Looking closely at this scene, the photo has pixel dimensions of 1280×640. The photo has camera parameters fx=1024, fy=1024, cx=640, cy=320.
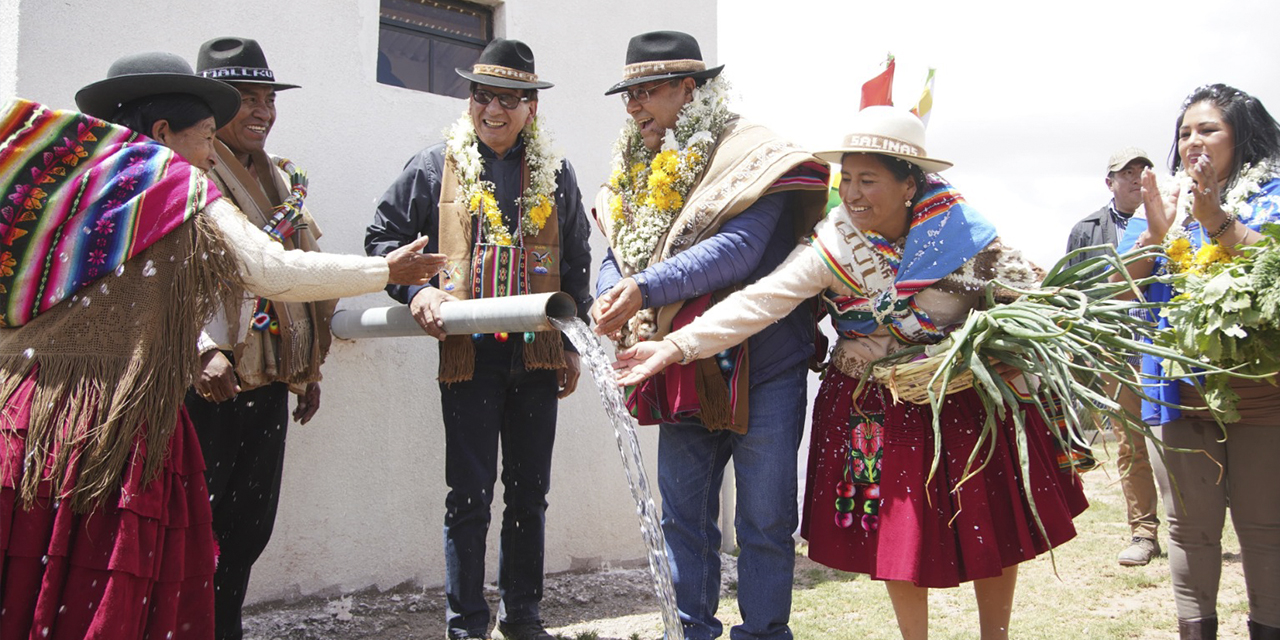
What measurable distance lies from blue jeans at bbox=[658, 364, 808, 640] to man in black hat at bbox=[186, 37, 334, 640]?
1582 mm

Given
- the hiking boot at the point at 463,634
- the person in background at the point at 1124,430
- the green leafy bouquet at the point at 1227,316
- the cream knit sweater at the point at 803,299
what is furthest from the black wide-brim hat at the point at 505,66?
the person in background at the point at 1124,430

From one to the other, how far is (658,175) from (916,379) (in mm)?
1228

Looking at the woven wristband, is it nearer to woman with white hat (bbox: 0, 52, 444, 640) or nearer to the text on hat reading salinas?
the text on hat reading salinas

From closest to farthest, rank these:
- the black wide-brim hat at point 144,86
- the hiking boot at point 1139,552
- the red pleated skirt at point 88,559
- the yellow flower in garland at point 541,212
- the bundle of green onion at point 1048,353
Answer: the red pleated skirt at point 88,559
the black wide-brim hat at point 144,86
the bundle of green onion at point 1048,353
the yellow flower in garland at point 541,212
the hiking boot at point 1139,552

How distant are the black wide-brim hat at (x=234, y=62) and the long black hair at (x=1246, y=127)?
3660 millimetres

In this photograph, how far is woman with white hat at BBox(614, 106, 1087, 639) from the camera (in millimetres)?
3236

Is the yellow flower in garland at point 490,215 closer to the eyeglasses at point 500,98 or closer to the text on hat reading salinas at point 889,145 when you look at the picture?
the eyeglasses at point 500,98

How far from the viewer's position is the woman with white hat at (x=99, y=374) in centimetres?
259

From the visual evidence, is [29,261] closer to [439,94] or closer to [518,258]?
[518,258]

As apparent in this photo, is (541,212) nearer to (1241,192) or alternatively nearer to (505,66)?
(505,66)

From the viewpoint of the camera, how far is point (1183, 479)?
12.4 feet

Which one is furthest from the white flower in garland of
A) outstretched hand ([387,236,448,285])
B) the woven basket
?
outstretched hand ([387,236,448,285])

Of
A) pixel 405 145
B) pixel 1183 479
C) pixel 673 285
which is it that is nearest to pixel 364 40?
pixel 405 145

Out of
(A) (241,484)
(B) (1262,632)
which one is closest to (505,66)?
(A) (241,484)
